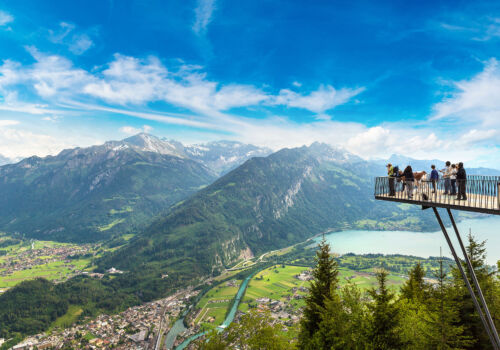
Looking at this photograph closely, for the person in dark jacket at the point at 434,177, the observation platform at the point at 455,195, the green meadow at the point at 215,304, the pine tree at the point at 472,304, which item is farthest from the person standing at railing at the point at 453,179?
the green meadow at the point at 215,304

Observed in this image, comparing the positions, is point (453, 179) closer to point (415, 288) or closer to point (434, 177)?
point (434, 177)

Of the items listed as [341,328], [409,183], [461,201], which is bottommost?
[341,328]

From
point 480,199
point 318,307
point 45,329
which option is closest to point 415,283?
point 318,307

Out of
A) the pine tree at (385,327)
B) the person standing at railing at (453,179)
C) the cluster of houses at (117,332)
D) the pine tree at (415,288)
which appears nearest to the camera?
the person standing at railing at (453,179)

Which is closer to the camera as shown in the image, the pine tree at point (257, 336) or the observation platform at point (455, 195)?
the observation platform at point (455, 195)

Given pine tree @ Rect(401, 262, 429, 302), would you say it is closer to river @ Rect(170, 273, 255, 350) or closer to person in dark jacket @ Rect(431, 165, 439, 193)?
person in dark jacket @ Rect(431, 165, 439, 193)

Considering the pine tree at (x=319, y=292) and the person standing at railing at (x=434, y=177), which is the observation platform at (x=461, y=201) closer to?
the person standing at railing at (x=434, y=177)

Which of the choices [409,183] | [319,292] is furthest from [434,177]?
[319,292]

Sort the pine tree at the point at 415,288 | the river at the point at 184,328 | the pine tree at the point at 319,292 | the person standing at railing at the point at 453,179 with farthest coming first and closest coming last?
the river at the point at 184,328
the pine tree at the point at 415,288
the pine tree at the point at 319,292
the person standing at railing at the point at 453,179
